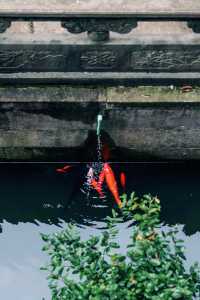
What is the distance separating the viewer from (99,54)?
28.3 ft

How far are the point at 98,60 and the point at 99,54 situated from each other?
0.13 metres

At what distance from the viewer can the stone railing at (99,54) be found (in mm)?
8172

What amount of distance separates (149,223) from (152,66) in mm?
3802

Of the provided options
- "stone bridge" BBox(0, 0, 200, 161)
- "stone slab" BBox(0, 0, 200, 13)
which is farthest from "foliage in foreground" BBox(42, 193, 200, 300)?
"stone slab" BBox(0, 0, 200, 13)

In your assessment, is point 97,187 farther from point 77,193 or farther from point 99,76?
point 99,76

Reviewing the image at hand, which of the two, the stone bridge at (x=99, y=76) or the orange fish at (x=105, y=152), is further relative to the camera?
the orange fish at (x=105, y=152)

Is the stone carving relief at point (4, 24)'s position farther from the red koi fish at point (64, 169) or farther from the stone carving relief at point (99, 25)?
the red koi fish at point (64, 169)

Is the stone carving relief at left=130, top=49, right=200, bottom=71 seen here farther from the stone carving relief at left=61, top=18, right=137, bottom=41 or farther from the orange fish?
the orange fish

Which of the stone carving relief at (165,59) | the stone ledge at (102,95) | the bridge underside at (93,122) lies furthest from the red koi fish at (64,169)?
the stone carving relief at (165,59)

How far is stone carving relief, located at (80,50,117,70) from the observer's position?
861 centimetres

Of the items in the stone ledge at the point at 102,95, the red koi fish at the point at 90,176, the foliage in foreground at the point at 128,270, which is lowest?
the red koi fish at the point at 90,176

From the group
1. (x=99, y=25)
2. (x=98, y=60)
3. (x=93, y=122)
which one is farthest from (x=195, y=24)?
(x=93, y=122)

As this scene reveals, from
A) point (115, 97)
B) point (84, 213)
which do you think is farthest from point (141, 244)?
point (84, 213)

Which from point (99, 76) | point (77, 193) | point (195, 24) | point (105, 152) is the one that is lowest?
point (77, 193)
